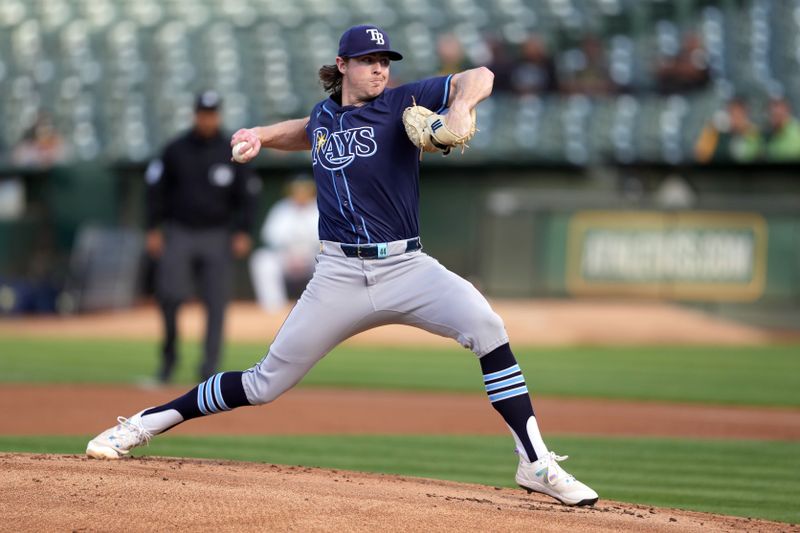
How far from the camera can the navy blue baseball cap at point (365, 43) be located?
4844mm

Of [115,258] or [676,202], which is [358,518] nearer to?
[676,202]

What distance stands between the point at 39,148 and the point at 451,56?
20.0ft

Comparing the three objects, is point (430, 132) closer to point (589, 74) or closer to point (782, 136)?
point (782, 136)

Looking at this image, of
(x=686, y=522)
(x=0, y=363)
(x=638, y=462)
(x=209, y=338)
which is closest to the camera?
(x=686, y=522)

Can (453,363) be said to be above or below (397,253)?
below

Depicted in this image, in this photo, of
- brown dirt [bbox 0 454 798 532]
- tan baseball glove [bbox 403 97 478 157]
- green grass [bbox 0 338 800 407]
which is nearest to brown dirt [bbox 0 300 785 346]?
green grass [bbox 0 338 800 407]

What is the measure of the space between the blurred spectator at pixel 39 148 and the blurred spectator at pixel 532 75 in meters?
6.68

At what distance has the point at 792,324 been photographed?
15539 mm

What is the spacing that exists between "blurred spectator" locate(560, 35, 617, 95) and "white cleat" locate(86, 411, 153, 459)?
13.3 m

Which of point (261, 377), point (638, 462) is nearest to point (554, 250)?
A: point (638, 462)

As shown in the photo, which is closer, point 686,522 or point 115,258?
point 686,522

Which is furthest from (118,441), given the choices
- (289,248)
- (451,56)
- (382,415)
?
(451,56)

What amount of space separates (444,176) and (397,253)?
12.5 metres

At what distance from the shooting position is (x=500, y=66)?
17.7 meters
